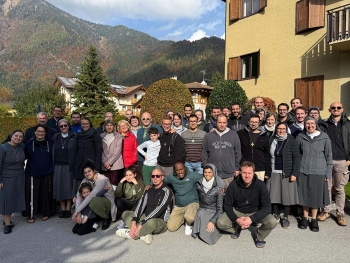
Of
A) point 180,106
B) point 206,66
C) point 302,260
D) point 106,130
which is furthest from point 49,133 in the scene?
point 206,66

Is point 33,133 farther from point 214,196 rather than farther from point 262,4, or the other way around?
point 262,4

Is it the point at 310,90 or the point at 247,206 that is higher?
the point at 310,90

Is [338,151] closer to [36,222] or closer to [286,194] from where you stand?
[286,194]

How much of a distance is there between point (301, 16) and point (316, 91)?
11.0 feet

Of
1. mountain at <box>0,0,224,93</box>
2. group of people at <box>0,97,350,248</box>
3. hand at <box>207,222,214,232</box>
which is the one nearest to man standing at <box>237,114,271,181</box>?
group of people at <box>0,97,350,248</box>

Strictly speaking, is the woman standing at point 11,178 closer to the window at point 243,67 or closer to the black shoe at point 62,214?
the black shoe at point 62,214

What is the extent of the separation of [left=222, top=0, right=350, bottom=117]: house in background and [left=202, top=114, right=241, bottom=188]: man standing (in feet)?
26.1

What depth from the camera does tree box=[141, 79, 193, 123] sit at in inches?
682

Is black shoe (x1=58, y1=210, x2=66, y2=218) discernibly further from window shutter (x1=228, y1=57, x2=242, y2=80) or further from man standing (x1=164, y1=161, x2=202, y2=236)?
window shutter (x1=228, y1=57, x2=242, y2=80)

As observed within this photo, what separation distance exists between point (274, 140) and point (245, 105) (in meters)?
8.00

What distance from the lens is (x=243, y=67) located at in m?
16.1

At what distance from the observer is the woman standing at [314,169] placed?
205 inches

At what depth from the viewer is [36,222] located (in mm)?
5727

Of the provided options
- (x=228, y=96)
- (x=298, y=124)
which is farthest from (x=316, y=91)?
(x=298, y=124)
